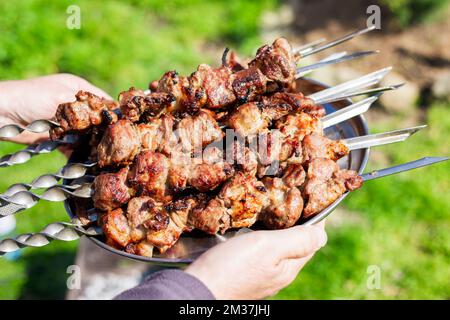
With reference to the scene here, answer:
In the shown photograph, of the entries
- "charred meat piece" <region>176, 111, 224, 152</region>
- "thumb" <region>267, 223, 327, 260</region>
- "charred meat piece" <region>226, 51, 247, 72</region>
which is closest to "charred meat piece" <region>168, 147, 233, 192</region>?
"charred meat piece" <region>176, 111, 224, 152</region>

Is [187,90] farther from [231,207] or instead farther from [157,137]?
[231,207]

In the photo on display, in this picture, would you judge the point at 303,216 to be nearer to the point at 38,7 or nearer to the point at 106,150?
the point at 106,150

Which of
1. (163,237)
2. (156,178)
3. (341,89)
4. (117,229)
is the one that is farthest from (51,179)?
(341,89)

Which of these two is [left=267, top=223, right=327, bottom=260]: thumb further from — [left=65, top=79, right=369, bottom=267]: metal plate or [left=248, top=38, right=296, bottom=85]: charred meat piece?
[left=248, top=38, right=296, bottom=85]: charred meat piece

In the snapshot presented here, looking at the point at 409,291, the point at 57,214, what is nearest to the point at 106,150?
the point at 57,214

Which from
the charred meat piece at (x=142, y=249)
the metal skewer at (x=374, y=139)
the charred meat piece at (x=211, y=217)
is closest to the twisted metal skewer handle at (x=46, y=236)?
the charred meat piece at (x=142, y=249)

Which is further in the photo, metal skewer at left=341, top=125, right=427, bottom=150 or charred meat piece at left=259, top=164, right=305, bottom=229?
metal skewer at left=341, top=125, right=427, bottom=150
